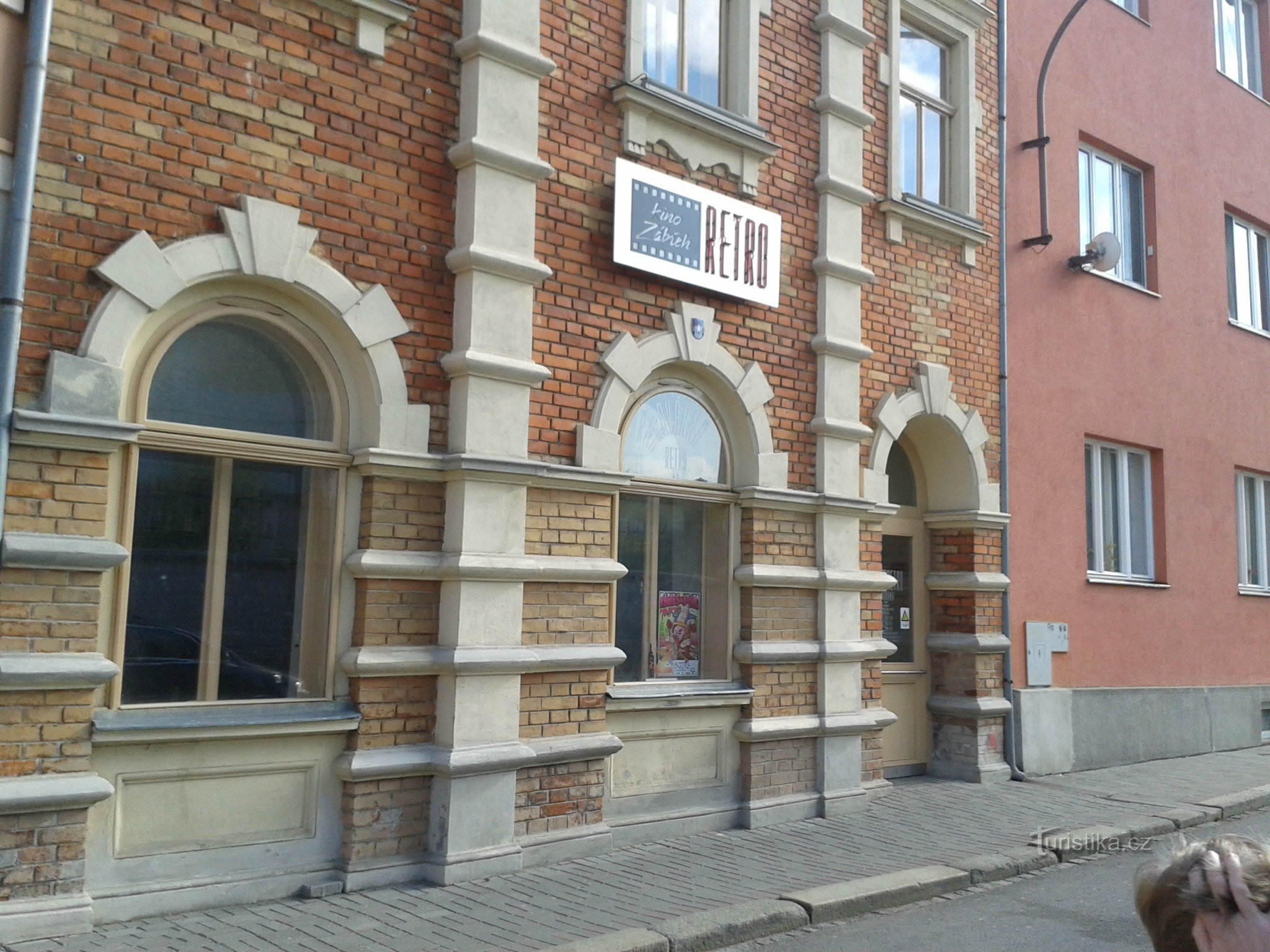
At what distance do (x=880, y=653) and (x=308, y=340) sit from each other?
17.3 ft

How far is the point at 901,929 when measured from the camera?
21.0 feet

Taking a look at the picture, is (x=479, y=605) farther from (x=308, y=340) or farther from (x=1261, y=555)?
(x=1261, y=555)

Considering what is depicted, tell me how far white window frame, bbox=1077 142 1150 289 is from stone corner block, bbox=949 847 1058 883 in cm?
706

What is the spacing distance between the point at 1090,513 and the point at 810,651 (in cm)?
509

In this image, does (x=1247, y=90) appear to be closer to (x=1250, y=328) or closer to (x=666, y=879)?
(x=1250, y=328)

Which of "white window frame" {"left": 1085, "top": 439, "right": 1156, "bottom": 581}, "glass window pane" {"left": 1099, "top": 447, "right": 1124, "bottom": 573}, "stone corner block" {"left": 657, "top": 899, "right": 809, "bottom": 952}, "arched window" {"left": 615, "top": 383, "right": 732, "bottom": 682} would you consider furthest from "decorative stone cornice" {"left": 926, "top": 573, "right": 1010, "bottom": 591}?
"stone corner block" {"left": 657, "top": 899, "right": 809, "bottom": 952}

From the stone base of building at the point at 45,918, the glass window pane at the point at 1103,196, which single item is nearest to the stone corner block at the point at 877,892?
the stone base of building at the point at 45,918

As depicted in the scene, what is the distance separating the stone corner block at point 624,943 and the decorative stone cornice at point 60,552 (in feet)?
9.13

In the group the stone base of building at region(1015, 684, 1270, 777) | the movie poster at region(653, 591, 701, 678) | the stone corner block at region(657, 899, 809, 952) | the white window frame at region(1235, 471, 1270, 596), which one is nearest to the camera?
the stone corner block at region(657, 899, 809, 952)

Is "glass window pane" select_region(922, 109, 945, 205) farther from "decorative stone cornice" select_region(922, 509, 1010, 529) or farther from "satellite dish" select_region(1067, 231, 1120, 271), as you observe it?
"decorative stone cornice" select_region(922, 509, 1010, 529)

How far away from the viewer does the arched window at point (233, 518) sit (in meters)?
6.14

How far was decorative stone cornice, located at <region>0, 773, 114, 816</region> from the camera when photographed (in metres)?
5.30

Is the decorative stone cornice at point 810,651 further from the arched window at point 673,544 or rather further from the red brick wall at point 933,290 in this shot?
the red brick wall at point 933,290

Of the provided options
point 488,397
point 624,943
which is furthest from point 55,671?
point 624,943
